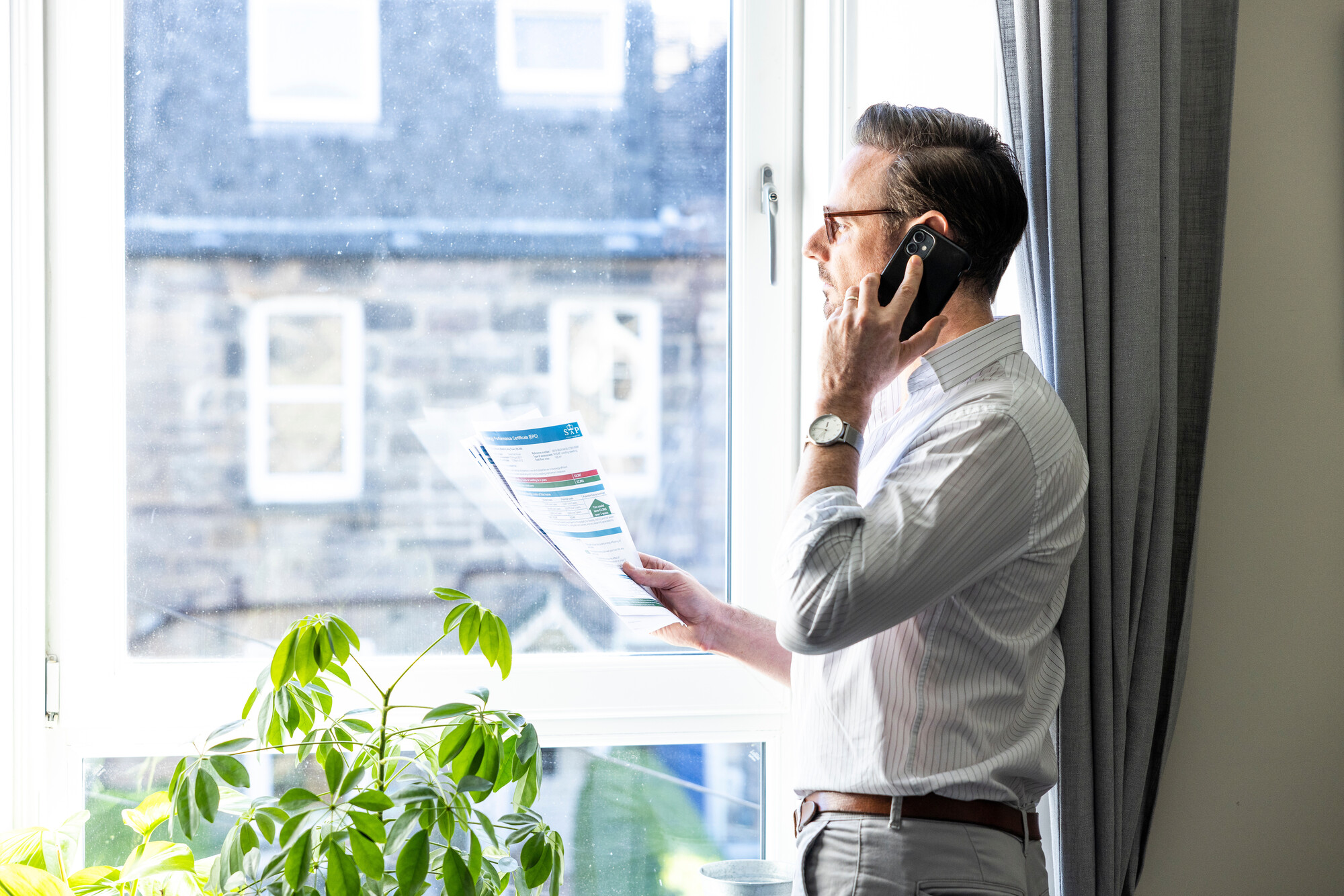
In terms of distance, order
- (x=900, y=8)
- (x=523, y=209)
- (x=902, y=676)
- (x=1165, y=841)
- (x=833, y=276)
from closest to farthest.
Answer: (x=902, y=676) → (x=833, y=276) → (x=1165, y=841) → (x=900, y=8) → (x=523, y=209)

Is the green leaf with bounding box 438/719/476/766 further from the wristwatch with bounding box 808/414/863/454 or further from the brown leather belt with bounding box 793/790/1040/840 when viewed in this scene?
the wristwatch with bounding box 808/414/863/454

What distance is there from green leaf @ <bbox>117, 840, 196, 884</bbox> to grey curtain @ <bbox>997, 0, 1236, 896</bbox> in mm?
1120

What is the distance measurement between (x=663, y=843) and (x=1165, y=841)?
0.80 m

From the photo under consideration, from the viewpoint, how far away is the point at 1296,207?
1461mm

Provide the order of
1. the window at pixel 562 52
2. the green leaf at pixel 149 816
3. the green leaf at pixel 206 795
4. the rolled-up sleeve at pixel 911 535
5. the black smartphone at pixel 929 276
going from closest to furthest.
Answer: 1. the rolled-up sleeve at pixel 911 535
2. the black smartphone at pixel 929 276
3. the green leaf at pixel 206 795
4. the green leaf at pixel 149 816
5. the window at pixel 562 52

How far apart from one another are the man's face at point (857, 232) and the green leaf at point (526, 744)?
25.6 inches

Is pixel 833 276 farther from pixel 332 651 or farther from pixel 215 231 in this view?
pixel 215 231

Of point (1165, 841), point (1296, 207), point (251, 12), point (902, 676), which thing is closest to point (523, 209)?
point (251, 12)

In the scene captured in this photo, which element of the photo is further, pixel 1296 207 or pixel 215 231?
pixel 215 231

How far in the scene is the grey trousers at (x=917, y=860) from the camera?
3.26 ft

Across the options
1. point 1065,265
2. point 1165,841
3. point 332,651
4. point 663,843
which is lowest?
point 663,843

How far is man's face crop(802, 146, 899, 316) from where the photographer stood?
1.11m

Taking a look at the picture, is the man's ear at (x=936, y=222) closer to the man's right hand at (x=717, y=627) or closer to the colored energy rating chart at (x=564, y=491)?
the colored energy rating chart at (x=564, y=491)

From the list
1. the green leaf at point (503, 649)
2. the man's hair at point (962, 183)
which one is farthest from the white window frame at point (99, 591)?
the man's hair at point (962, 183)
